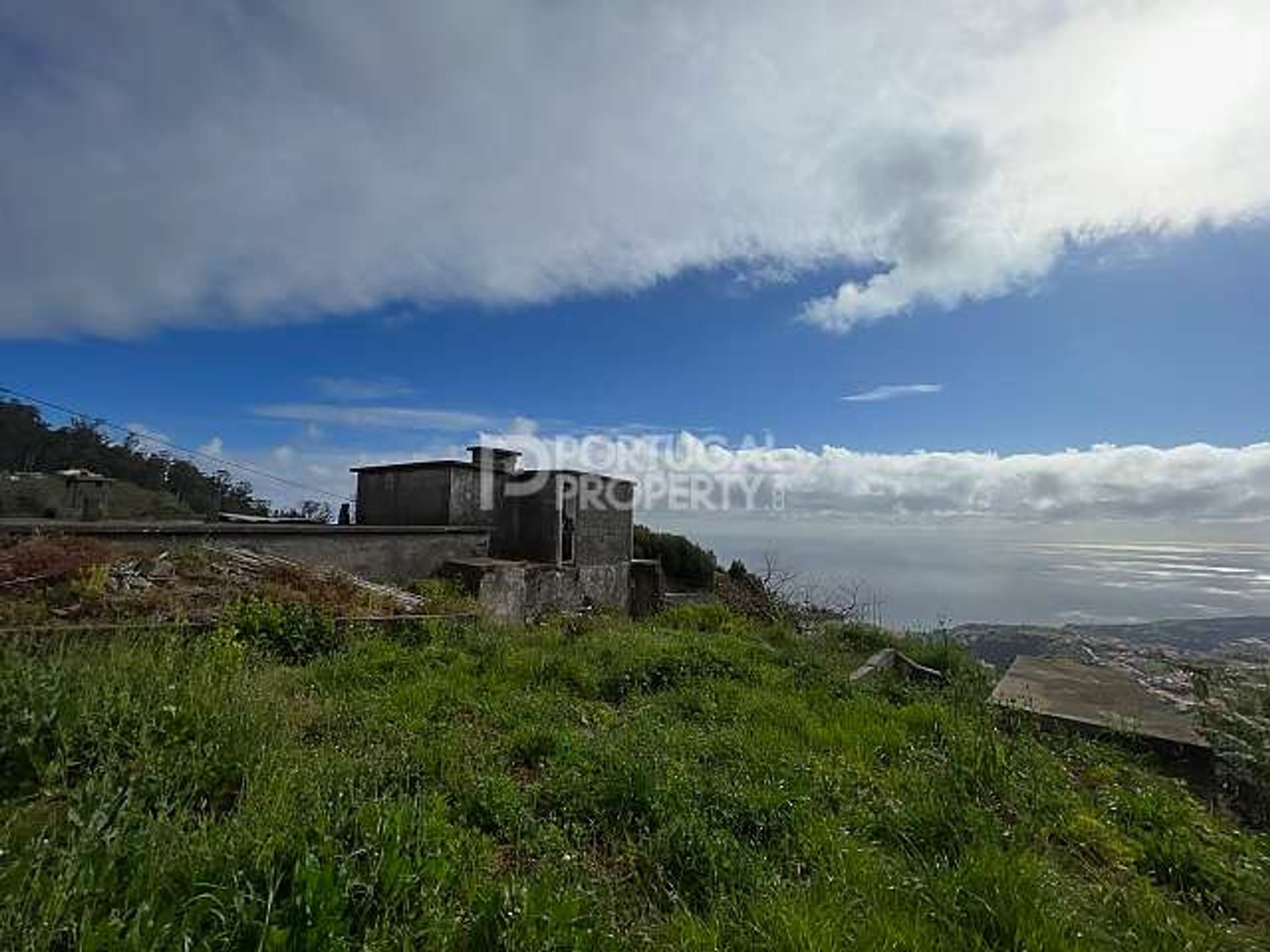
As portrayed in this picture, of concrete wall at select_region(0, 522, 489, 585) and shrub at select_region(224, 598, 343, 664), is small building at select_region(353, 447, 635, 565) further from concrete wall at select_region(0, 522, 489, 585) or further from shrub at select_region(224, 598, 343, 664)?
shrub at select_region(224, 598, 343, 664)

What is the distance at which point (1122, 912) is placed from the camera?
236cm

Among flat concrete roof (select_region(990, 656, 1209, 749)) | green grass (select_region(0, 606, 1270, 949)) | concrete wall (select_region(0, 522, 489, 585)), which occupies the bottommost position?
flat concrete roof (select_region(990, 656, 1209, 749))

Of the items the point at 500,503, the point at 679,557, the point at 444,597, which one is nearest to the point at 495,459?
the point at 500,503

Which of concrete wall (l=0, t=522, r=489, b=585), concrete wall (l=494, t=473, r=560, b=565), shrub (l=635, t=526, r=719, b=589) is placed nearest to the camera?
concrete wall (l=0, t=522, r=489, b=585)

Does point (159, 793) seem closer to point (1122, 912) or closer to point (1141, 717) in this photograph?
point (1122, 912)

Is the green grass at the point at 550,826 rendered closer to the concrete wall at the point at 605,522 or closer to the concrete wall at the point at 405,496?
the concrete wall at the point at 405,496

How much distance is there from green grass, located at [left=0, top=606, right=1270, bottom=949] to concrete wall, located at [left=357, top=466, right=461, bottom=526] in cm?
755

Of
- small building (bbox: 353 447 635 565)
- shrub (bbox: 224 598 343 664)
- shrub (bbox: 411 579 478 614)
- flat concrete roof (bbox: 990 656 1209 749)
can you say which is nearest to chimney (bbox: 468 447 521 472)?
small building (bbox: 353 447 635 565)

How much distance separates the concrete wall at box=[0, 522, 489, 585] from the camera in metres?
7.44

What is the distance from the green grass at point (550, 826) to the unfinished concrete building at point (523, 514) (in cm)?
738

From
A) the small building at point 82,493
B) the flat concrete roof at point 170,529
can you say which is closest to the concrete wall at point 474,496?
the flat concrete roof at point 170,529

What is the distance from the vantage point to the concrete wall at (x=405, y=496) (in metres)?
12.3

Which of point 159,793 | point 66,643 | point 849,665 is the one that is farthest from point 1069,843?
point 66,643

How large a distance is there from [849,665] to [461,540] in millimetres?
7532
